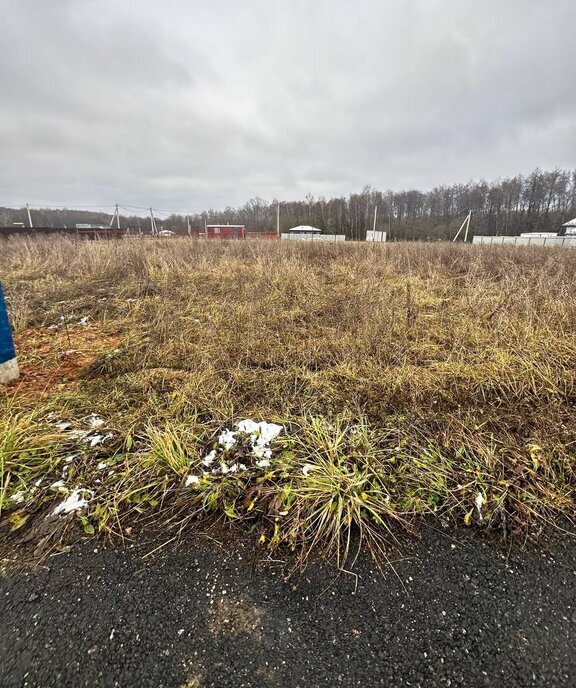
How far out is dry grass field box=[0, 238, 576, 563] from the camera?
1493mm

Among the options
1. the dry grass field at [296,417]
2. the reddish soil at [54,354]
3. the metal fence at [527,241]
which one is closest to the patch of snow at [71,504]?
the dry grass field at [296,417]

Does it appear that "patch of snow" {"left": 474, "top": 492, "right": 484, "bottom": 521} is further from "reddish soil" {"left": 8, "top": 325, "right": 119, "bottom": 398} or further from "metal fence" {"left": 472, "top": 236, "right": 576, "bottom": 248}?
"metal fence" {"left": 472, "top": 236, "right": 576, "bottom": 248}

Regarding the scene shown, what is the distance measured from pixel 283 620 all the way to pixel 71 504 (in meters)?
1.17

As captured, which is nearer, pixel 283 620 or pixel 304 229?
pixel 283 620

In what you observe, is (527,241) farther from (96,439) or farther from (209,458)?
(96,439)

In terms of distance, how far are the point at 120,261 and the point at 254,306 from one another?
519 centimetres

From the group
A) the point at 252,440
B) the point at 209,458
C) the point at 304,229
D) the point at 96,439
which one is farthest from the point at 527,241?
the point at 96,439

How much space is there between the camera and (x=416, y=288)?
5.69 meters

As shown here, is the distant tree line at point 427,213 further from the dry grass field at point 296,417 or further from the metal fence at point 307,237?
the dry grass field at point 296,417

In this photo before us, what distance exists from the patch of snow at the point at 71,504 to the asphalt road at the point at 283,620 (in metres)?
0.26

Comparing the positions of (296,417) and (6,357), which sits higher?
(6,357)

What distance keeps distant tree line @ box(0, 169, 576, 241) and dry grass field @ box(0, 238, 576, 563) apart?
36.0 m

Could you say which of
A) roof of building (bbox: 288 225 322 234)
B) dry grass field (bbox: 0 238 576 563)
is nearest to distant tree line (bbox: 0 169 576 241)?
roof of building (bbox: 288 225 322 234)

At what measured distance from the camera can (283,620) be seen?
3.52ft
